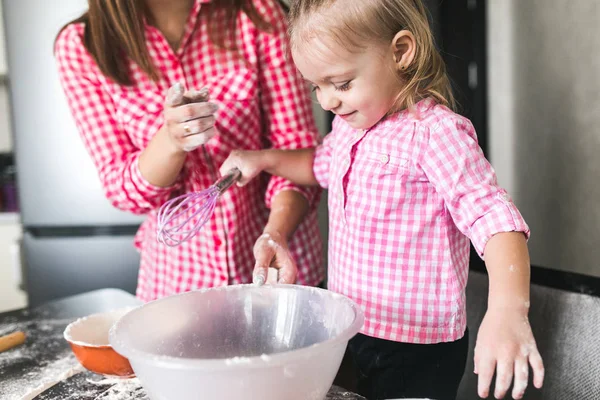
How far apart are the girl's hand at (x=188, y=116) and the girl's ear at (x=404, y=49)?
0.85 ft

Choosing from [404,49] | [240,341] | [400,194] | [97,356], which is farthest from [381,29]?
[97,356]

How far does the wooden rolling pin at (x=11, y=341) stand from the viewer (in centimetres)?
96

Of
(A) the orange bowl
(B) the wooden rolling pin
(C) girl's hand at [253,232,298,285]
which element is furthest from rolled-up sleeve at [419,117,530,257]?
(B) the wooden rolling pin

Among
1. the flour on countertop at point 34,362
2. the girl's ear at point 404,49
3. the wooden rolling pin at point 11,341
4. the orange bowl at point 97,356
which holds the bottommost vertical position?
the flour on countertop at point 34,362

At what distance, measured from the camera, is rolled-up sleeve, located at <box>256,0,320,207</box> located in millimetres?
1022

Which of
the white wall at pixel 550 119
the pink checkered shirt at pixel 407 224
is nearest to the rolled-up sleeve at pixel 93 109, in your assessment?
the pink checkered shirt at pixel 407 224

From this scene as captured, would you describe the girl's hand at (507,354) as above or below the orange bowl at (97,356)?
above

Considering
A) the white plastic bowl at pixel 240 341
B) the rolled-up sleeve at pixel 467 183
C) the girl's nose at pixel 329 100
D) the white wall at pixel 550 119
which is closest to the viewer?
the white plastic bowl at pixel 240 341

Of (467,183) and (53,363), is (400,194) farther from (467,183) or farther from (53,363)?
(53,363)

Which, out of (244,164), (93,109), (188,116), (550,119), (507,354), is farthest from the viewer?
(550,119)

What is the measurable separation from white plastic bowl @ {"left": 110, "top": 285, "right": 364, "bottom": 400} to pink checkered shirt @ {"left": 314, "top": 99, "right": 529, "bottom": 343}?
0.13m

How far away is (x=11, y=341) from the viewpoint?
978 mm

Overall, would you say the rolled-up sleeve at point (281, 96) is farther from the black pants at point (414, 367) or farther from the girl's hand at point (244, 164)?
the black pants at point (414, 367)

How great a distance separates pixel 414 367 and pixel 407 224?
21 centimetres
